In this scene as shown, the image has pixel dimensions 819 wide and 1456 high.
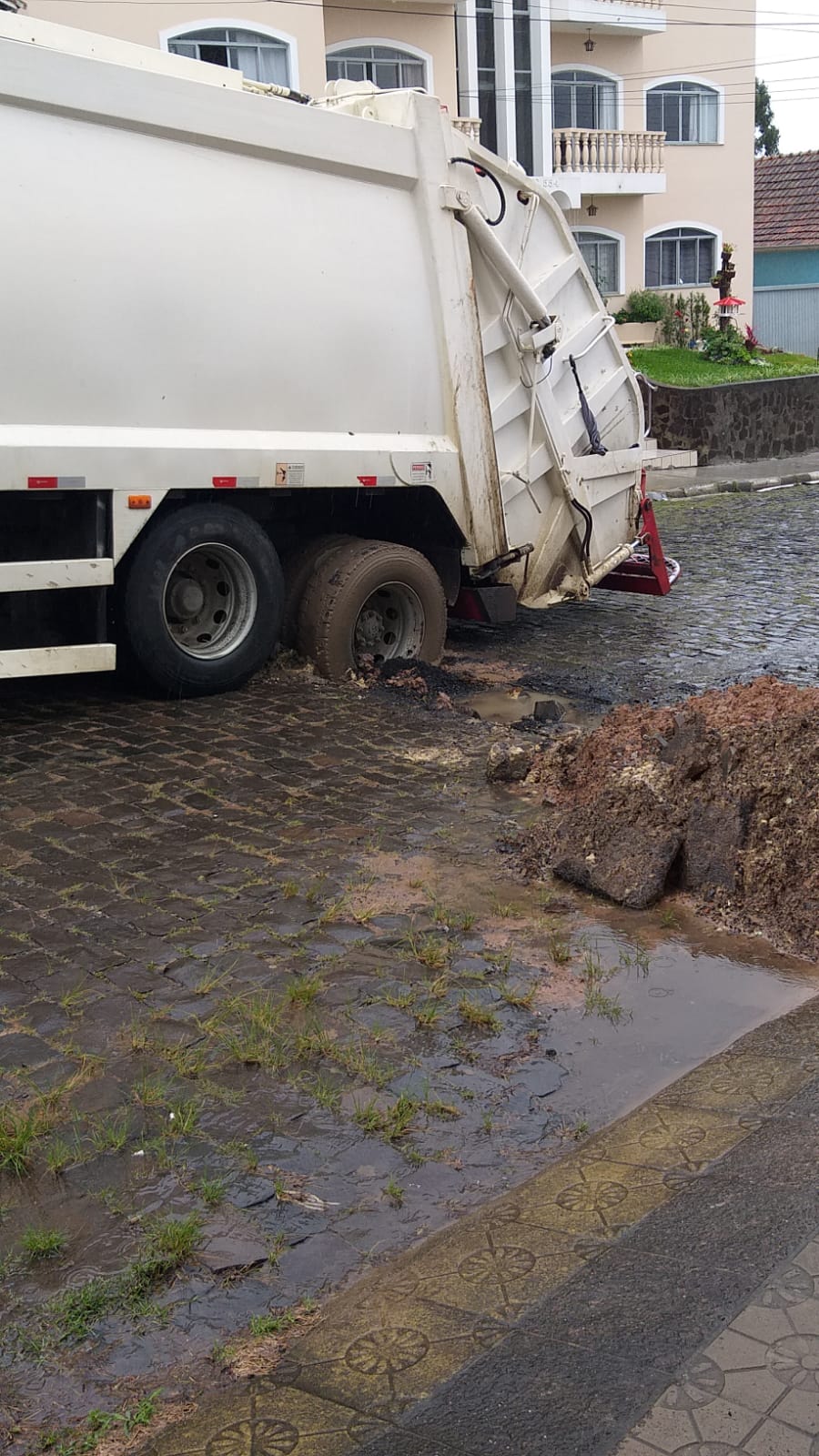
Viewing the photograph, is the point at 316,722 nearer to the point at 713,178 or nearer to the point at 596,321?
the point at 596,321

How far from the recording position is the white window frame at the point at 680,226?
101ft

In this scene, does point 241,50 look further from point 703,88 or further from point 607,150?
point 703,88

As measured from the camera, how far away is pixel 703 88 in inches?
1218

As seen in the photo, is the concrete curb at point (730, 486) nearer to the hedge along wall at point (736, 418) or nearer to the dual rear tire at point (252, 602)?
the hedge along wall at point (736, 418)

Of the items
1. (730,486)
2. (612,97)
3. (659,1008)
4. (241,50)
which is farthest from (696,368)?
(659,1008)

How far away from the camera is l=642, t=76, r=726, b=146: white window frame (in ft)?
99.7

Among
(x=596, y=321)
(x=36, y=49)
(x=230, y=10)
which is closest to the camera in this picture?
(x=36, y=49)

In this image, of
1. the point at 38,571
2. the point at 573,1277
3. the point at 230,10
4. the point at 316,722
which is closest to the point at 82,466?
the point at 38,571

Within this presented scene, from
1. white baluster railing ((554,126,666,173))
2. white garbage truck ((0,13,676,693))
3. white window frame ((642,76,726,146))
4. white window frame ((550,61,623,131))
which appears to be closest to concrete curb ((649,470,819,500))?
white garbage truck ((0,13,676,693))

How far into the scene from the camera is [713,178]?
103ft

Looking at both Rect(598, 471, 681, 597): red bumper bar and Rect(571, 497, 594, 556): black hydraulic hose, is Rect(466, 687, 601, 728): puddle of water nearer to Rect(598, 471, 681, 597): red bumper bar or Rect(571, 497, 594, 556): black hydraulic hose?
Rect(571, 497, 594, 556): black hydraulic hose

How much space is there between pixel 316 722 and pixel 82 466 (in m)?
1.74

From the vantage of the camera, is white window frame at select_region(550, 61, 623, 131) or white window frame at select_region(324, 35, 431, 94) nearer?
white window frame at select_region(324, 35, 431, 94)

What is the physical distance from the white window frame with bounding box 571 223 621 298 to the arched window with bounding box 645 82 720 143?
2674mm
